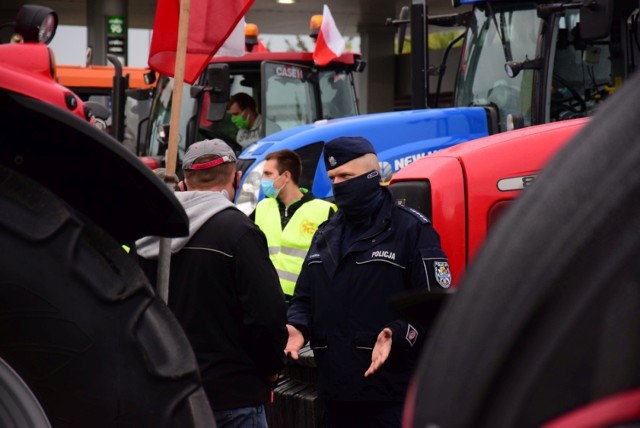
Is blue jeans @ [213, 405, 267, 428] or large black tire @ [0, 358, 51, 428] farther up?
large black tire @ [0, 358, 51, 428]

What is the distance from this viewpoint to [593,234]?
1.33 m

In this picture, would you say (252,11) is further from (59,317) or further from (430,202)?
(59,317)

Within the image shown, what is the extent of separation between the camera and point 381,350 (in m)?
4.43

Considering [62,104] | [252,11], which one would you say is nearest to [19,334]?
[62,104]

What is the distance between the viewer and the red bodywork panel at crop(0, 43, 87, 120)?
2.47 m

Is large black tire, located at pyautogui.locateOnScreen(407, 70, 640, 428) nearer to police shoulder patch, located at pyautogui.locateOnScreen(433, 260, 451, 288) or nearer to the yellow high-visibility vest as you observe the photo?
police shoulder patch, located at pyautogui.locateOnScreen(433, 260, 451, 288)

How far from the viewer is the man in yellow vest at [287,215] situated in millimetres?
7016

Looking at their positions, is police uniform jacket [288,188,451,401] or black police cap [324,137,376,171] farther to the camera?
black police cap [324,137,376,171]

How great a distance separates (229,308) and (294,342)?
0.36 meters

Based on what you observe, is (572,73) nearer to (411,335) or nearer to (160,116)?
(411,335)

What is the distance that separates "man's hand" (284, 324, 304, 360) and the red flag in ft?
4.03

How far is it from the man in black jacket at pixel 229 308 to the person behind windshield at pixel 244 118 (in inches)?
285

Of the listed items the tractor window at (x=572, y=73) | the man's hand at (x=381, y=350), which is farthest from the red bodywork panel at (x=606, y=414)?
the tractor window at (x=572, y=73)

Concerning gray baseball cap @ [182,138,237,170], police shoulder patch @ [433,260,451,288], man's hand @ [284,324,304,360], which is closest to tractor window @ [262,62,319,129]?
gray baseball cap @ [182,138,237,170]
